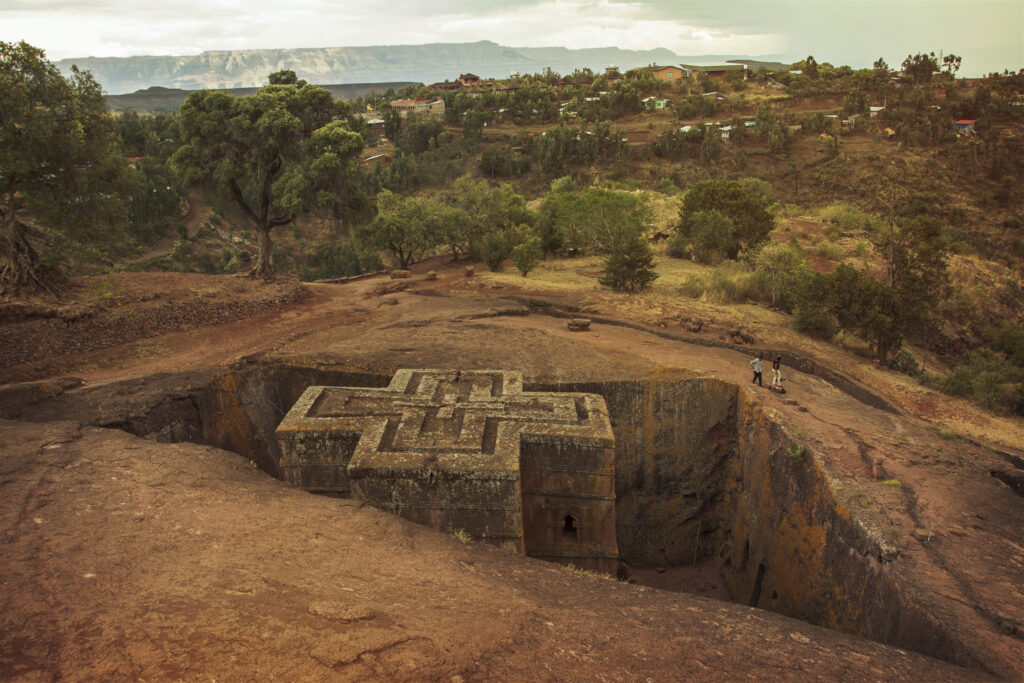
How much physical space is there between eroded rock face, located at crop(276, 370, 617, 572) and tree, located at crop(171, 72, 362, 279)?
10.6m

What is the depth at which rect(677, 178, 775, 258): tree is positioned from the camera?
24312 mm

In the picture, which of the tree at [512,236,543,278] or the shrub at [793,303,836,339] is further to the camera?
the tree at [512,236,543,278]

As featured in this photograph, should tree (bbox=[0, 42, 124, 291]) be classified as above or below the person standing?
above

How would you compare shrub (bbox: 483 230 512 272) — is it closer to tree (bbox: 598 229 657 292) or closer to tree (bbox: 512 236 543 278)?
tree (bbox: 512 236 543 278)

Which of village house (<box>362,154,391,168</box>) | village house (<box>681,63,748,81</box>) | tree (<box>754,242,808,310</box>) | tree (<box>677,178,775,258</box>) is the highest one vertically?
village house (<box>681,63,748,81</box>)

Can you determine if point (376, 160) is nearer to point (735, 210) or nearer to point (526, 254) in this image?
point (526, 254)

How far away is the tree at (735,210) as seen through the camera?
24.3 metres

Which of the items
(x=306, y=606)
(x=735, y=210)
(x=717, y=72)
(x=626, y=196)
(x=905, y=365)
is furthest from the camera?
(x=717, y=72)

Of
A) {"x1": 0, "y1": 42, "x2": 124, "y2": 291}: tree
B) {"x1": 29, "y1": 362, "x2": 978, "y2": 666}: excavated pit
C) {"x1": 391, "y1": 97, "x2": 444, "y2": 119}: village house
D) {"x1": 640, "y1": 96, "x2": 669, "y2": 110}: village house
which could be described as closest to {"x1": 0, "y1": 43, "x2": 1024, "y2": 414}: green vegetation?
{"x1": 0, "y1": 42, "x2": 124, "y2": 291}: tree

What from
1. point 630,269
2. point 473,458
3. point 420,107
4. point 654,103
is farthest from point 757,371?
point 420,107

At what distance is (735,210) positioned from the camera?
986 inches

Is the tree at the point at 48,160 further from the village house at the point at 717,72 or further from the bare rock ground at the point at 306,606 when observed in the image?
the village house at the point at 717,72

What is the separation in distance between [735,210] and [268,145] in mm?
17801

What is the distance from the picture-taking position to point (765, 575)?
1009 cm
